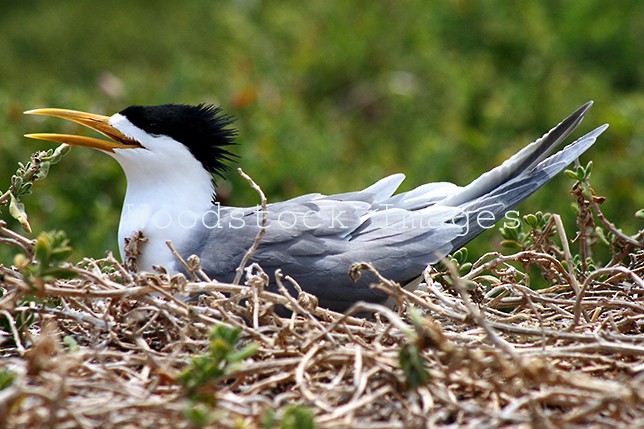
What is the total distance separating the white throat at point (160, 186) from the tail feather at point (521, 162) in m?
1.14

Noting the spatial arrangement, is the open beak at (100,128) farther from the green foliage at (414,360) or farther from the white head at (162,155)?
the green foliage at (414,360)

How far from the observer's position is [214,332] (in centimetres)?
286

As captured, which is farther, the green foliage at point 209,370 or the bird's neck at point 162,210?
the bird's neck at point 162,210

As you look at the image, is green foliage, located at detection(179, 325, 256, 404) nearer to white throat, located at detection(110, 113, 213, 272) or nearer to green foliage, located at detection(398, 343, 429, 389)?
green foliage, located at detection(398, 343, 429, 389)

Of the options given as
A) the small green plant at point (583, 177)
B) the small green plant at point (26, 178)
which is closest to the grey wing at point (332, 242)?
the small green plant at point (583, 177)

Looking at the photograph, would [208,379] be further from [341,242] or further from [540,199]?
[540,199]

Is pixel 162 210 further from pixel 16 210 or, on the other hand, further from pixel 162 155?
pixel 16 210

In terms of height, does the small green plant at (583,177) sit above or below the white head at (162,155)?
below

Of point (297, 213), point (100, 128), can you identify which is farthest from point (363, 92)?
point (297, 213)

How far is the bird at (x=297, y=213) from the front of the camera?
4105 millimetres

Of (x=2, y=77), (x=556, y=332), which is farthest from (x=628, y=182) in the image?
(x=2, y=77)

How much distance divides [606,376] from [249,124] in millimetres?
5429

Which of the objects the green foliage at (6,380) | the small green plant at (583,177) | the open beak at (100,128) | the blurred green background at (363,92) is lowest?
the green foliage at (6,380)

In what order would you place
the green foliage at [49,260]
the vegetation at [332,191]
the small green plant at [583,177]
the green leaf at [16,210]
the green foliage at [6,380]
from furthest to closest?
the small green plant at [583,177] → the green leaf at [16,210] → the green foliage at [49,260] → the vegetation at [332,191] → the green foliage at [6,380]
